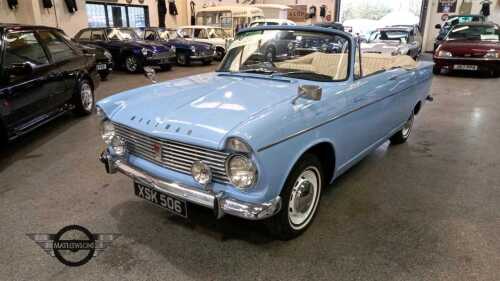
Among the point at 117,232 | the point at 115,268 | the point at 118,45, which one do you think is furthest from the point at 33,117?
the point at 118,45

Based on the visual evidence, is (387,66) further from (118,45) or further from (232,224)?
(118,45)

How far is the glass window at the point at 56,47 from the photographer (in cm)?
491

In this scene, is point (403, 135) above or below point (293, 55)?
below

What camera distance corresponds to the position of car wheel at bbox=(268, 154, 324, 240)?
7.45ft

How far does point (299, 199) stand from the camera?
247 cm

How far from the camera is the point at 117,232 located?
2.61 metres

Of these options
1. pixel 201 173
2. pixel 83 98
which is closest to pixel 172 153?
pixel 201 173

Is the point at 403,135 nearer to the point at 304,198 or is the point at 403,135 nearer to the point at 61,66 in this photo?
the point at 304,198

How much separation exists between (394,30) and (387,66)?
8.72 metres

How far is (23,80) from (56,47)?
1.22m

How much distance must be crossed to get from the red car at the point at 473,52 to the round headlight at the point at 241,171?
978 centimetres

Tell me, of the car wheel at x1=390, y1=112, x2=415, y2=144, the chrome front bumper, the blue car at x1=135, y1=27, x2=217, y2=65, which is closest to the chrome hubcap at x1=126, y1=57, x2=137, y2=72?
the blue car at x1=135, y1=27, x2=217, y2=65

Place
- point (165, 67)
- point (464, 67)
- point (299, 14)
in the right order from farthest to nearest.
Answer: point (299, 14), point (165, 67), point (464, 67)

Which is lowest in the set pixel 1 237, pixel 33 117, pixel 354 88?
pixel 1 237
